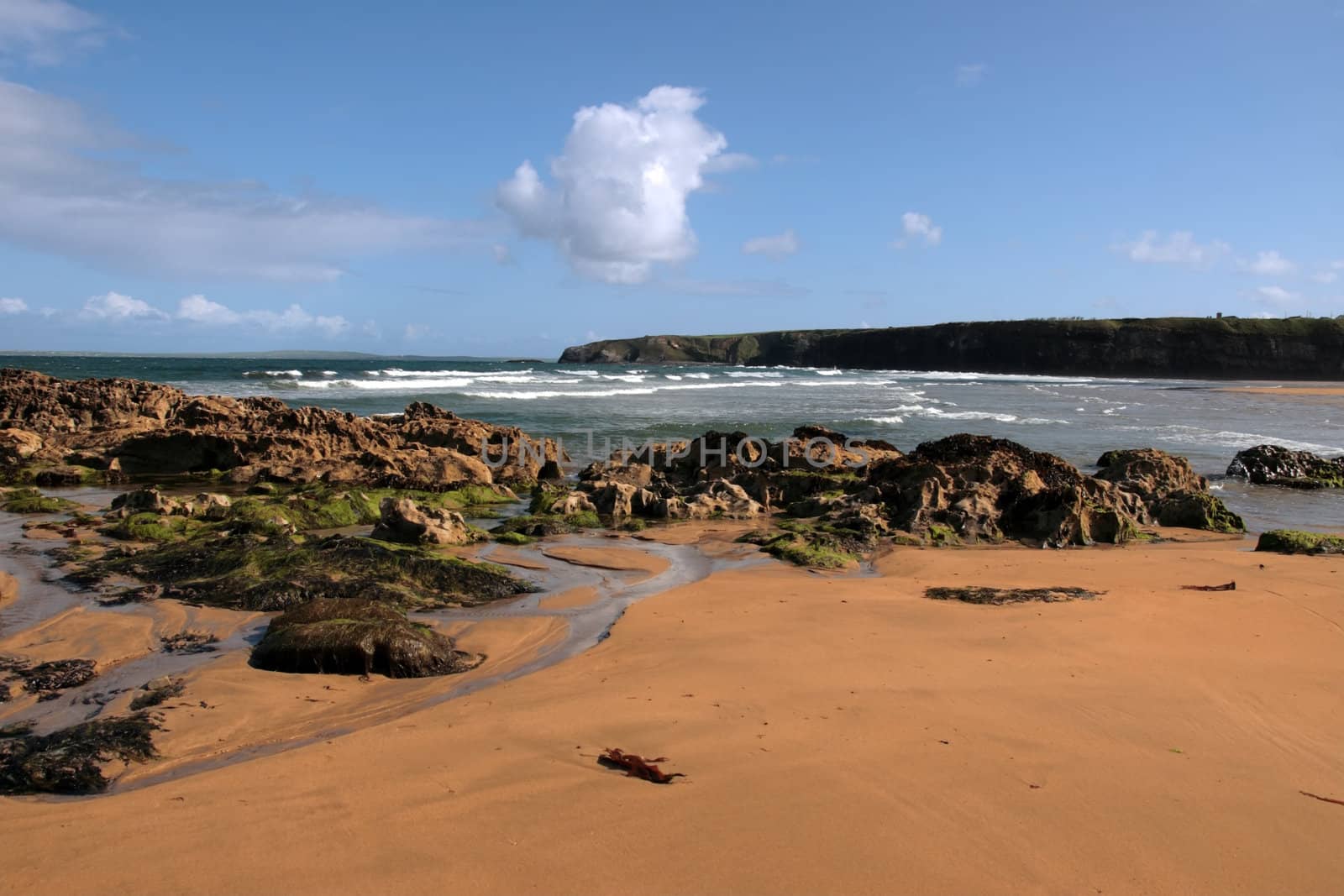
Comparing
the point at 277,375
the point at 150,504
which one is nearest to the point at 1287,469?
the point at 150,504

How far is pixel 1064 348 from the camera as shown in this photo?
298 feet

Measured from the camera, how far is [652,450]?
1532 cm

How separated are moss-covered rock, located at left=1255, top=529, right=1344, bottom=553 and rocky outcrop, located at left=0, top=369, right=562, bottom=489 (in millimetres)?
10206

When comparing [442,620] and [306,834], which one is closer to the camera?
[306,834]

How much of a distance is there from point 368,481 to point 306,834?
10328 mm

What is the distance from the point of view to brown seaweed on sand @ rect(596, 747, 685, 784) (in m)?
3.62

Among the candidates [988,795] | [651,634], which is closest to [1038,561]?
[651,634]

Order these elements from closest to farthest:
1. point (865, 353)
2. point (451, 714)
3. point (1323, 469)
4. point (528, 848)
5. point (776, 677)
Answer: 1. point (528, 848)
2. point (451, 714)
3. point (776, 677)
4. point (1323, 469)
5. point (865, 353)

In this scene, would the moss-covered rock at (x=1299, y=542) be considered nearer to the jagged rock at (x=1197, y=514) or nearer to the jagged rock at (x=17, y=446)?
the jagged rock at (x=1197, y=514)

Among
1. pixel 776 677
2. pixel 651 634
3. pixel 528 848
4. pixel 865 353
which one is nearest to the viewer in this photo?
pixel 528 848

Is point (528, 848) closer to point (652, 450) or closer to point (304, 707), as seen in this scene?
point (304, 707)

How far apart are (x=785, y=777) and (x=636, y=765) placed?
65cm

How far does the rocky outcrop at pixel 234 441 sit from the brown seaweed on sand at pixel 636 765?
9141 millimetres

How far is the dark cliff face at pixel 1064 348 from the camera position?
3078 inches
